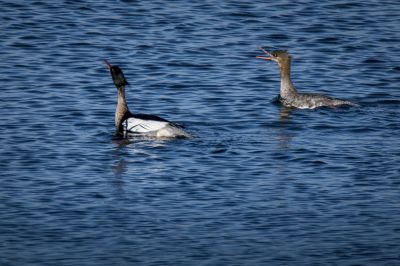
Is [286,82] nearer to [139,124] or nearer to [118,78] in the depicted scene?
[118,78]

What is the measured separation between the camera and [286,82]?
1900 cm

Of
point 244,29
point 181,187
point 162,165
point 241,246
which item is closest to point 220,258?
point 241,246

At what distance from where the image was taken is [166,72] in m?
20.4

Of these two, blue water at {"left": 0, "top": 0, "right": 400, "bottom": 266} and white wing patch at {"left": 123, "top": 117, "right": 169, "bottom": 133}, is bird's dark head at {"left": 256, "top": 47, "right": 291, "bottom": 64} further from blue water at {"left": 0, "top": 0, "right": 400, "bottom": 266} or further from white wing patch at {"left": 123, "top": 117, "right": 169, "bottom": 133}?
white wing patch at {"left": 123, "top": 117, "right": 169, "bottom": 133}

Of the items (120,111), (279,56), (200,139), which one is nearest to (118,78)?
(120,111)

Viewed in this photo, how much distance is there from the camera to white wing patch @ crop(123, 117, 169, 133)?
15758 millimetres

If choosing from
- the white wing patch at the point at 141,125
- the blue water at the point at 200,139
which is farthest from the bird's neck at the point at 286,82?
the white wing patch at the point at 141,125

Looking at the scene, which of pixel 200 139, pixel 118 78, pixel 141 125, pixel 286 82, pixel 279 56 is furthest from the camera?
pixel 279 56

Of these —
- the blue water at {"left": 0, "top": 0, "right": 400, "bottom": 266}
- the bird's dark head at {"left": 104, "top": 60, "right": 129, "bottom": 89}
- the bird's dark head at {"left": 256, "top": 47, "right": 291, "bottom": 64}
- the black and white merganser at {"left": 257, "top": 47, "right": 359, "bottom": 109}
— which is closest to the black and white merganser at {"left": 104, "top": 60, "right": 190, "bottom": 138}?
the bird's dark head at {"left": 104, "top": 60, "right": 129, "bottom": 89}

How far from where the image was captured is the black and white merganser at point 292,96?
706 inches

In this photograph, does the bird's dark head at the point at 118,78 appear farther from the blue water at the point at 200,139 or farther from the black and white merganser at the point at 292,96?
the black and white merganser at the point at 292,96

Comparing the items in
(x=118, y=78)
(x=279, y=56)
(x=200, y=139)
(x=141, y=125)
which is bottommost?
(x=200, y=139)

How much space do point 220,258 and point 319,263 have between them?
1054mm

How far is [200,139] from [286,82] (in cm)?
376
